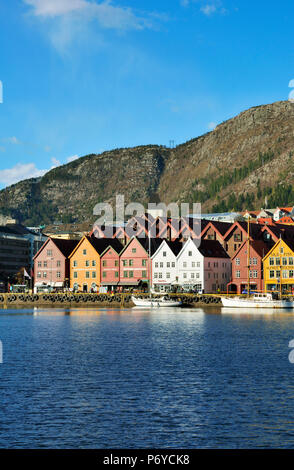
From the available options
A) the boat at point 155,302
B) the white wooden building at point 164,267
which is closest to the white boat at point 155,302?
the boat at point 155,302

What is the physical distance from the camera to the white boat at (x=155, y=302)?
144250 mm

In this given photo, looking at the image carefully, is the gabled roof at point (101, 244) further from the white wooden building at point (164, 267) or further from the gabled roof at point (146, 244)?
the white wooden building at point (164, 267)

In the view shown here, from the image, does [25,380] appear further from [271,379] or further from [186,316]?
[186,316]

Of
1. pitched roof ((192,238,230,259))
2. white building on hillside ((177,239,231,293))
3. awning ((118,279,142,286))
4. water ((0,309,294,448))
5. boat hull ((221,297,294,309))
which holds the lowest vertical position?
water ((0,309,294,448))

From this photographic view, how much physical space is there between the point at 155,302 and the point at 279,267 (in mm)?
28447

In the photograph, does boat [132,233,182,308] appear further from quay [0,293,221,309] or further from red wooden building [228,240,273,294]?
red wooden building [228,240,273,294]

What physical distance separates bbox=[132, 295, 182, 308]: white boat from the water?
6241cm

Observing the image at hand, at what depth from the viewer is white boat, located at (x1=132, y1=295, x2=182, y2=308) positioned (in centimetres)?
14425

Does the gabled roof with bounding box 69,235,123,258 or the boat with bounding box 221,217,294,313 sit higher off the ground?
the gabled roof with bounding box 69,235,123,258

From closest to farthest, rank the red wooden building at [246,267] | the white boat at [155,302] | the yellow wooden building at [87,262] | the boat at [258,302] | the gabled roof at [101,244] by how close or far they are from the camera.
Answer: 1. the boat at [258,302]
2. the white boat at [155,302]
3. the red wooden building at [246,267]
4. the yellow wooden building at [87,262]
5. the gabled roof at [101,244]

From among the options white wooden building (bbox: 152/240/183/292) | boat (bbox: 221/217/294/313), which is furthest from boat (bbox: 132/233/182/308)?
boat (bbox: 221/217/294/313)

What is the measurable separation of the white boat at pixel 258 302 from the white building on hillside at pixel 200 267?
19.8m
